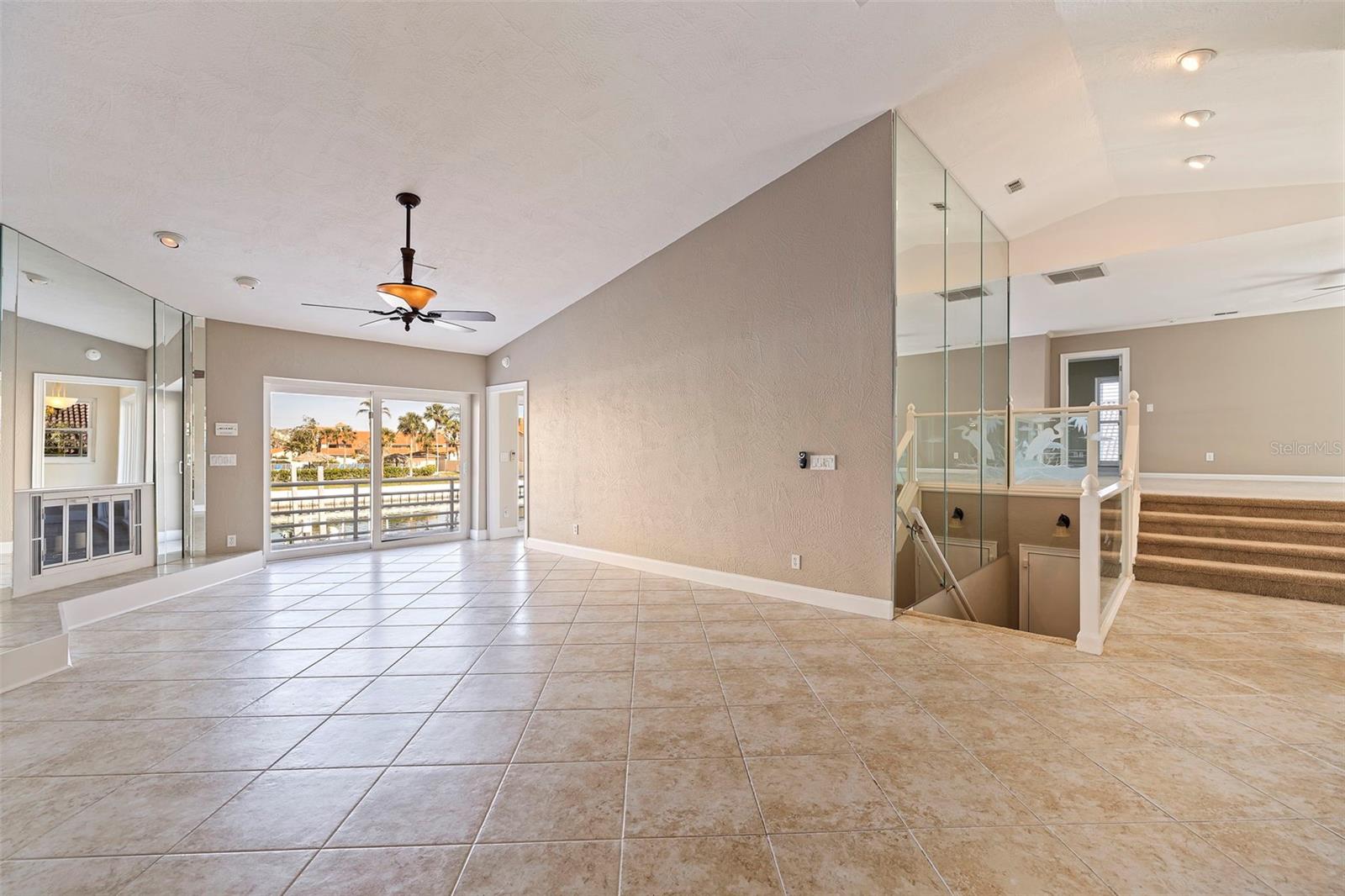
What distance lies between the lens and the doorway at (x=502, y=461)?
796cm

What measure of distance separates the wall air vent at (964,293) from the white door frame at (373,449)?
638 centimetres

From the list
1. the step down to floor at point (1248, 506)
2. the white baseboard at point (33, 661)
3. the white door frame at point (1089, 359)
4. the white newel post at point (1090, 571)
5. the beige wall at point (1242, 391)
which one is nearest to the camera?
the white baseboard at point (33, 661)

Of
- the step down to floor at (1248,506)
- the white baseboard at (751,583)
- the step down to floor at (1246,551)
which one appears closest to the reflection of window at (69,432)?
the white baseboard at (751,583)

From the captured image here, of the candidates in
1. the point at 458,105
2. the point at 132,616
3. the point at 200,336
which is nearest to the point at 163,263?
the point at 200,336

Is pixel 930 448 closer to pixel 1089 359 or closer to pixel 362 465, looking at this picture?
pixel 362 465

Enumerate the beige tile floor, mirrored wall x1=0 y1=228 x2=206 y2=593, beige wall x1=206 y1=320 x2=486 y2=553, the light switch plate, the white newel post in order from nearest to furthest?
1. the beige tile floor
2. the white newel post
3. mirrored wall x1=0 y1=228 x2=206 y2=593
4. the light switch plate
5. beige wall x1=206 y1=320 x2=486 y2=553

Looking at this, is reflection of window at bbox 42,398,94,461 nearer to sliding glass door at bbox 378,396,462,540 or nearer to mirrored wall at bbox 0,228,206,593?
mirrored wall at bbox 0,228,206,593

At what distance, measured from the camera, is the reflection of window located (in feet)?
13.0

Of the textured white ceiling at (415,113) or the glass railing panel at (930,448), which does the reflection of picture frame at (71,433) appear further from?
the glass railing panel at (930,448)

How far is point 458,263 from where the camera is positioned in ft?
16.2

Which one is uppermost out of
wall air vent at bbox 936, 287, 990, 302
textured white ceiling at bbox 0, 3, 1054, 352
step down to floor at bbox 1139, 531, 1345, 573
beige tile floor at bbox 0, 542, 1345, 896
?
textured white ceiling at bbox 0, 3, 1054, 352

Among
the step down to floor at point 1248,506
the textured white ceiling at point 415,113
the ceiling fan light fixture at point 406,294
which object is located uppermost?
the textured white ceiling at point 415,113

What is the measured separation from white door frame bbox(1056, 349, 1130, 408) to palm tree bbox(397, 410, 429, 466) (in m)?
10.5

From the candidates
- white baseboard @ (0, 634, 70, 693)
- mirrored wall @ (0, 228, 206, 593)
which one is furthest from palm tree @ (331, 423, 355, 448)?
white baseboard @ (0, 634, 70, 693)
